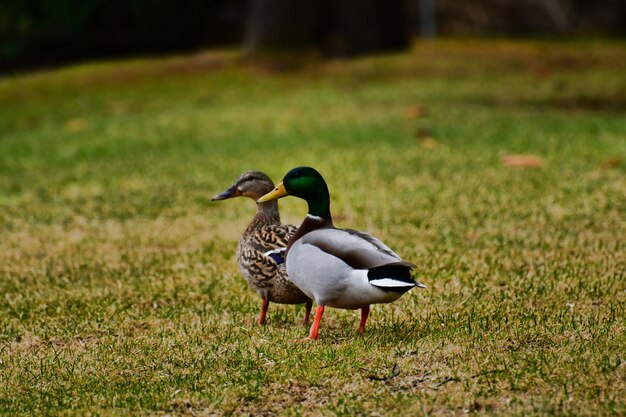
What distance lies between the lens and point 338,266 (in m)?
4.74

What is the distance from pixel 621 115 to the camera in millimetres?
14375

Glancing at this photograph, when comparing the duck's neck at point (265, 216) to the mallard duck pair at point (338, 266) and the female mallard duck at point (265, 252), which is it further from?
the mallard duck pair at point (338, 266)

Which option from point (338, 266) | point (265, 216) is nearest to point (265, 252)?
point (265, 216)

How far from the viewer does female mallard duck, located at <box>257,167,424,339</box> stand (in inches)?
182

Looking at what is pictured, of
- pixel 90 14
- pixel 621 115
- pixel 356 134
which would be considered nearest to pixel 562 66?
pixel 621 115

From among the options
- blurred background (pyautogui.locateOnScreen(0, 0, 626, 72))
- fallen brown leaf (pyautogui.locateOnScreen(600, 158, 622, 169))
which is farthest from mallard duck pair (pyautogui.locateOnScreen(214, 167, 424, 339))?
blurred background (pyautogui.locateOnScreen(0, 0, 626, 72))

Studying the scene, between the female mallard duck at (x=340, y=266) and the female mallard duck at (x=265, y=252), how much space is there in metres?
0.28

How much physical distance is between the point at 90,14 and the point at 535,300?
69.2ft

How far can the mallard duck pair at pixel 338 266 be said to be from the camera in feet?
15.2

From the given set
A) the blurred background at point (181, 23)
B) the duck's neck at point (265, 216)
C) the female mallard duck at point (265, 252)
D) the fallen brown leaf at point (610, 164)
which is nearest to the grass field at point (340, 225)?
the fallen brown leaf at point (610, 164)

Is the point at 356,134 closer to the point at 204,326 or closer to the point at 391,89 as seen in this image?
the point at 391,89

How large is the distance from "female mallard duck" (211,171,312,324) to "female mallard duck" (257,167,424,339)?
0.28m

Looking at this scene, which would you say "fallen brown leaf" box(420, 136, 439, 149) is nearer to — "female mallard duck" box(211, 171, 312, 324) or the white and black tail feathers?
"female mallard duck" box(211, 171, 312, 324)

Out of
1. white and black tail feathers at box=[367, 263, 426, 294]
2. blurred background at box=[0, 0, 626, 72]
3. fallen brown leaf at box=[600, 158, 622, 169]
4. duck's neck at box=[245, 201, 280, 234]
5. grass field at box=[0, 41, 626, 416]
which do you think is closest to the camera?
grass field at box=[0, 41, 626, 416]
